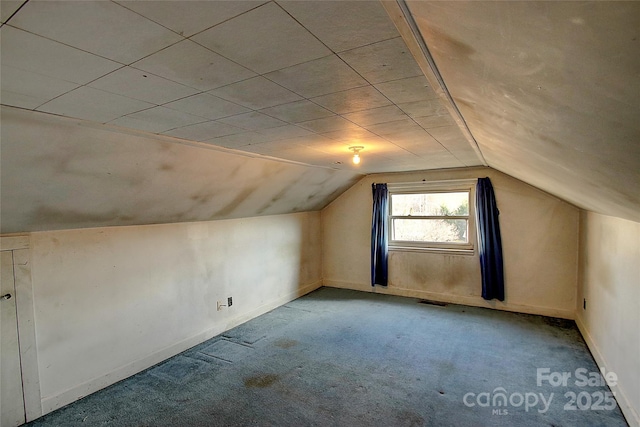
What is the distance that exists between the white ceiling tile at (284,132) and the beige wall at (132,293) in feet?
5.75

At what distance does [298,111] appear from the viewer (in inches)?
72.6

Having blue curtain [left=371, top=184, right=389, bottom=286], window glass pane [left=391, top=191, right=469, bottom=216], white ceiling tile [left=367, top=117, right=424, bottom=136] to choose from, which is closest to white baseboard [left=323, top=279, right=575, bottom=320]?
blue curtain [left=371, top=184, right=389, bottom=286]

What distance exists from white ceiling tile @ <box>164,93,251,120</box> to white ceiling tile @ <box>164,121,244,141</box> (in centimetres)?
19

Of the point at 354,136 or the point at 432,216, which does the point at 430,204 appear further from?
the point at 354,136

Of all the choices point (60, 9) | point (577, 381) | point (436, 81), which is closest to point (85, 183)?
point (60, 9)

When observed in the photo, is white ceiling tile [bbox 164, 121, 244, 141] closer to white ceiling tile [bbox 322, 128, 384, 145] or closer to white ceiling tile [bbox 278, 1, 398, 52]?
white ceiling tile [bbox 322, 128, 384, 145]

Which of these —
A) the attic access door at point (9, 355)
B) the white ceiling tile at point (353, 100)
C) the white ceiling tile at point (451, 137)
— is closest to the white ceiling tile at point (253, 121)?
the white ceiling tile at point (353, 100)

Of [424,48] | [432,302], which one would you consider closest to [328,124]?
→ [424,48]

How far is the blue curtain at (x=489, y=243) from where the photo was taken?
14.8 ft

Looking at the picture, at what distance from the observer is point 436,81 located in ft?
4.72

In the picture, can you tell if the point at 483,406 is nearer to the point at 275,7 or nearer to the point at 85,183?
the point at 275,7

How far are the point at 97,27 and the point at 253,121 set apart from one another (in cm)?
109

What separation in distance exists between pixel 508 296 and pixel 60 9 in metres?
5.26

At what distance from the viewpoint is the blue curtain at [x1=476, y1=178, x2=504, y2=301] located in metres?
4.50
